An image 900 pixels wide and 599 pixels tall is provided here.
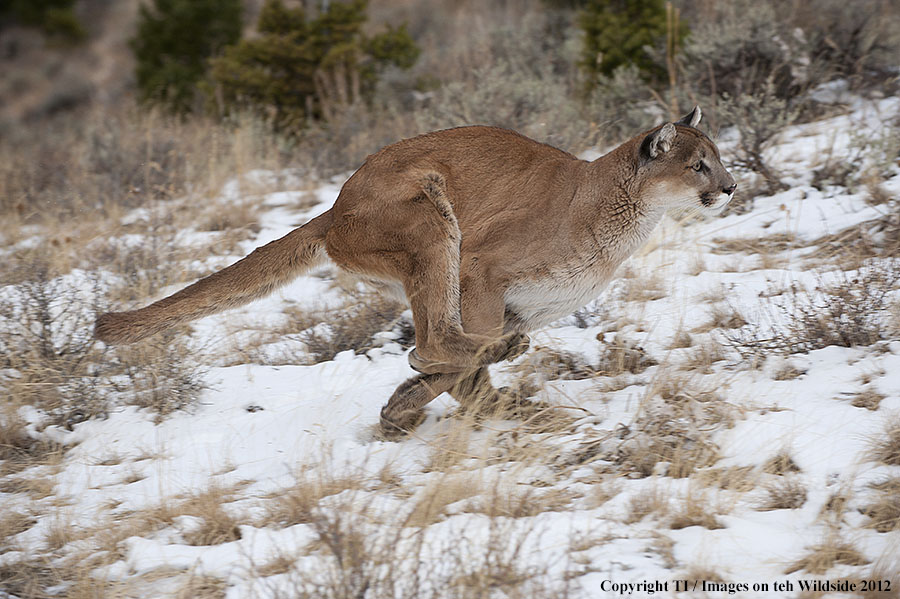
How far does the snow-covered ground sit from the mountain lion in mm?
395

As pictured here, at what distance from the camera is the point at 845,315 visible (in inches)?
172

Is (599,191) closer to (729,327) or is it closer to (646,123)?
(729,327)

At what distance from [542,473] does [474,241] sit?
3.85ft

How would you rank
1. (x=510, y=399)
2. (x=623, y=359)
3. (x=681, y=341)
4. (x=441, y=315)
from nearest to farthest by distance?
(x=441, y=315), (x=510, y=399), (x=623, y=359), (x=681, y=341)

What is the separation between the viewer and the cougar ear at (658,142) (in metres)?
4.09

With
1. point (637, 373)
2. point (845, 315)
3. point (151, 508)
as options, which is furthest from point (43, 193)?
point (845, 315)

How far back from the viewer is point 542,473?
3.59 metres

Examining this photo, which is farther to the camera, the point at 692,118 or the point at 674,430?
the point at 692,118

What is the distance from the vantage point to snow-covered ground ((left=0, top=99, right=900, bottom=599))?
283cm

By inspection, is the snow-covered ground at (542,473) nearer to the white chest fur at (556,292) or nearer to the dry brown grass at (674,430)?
the dry brown grass at (674,430)

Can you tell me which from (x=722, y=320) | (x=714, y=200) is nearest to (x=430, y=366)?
(x=714, y=200)

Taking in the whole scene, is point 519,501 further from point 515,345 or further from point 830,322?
point 830,322

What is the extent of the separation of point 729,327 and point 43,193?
702 centimetres

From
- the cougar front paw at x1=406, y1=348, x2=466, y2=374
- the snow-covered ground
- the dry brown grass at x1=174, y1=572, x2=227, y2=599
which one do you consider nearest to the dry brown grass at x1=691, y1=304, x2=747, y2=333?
the snow-covered ground
